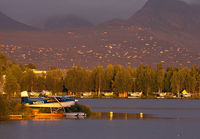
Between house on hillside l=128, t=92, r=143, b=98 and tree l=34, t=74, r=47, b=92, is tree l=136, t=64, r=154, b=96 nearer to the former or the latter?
house on hillside l=128, t=92, r=143, b=98

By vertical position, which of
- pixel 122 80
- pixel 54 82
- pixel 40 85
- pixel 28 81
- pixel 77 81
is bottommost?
pixel 40 85

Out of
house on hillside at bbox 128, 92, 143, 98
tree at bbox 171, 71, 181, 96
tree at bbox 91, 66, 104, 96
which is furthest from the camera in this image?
house on hillside at bbox 128, 92, 143, 98

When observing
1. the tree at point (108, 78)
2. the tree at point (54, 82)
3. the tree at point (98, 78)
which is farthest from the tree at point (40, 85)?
the tree at point (108, 78)

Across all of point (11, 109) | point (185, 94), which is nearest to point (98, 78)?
point (185, 94)

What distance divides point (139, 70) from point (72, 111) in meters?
106

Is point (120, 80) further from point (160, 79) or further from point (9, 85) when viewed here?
point (9, 85)

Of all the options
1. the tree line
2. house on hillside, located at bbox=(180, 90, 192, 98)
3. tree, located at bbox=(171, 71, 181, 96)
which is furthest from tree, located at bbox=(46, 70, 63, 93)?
house on hillside, located at bbox=(180, 90, 192, 98)

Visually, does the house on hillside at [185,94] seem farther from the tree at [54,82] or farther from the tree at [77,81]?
the tree at [54,82]

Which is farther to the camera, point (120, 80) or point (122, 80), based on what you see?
point (120, 80)

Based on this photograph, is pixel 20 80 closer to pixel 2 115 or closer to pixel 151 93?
pixel 151 93

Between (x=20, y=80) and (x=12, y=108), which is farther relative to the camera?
(x=20, y=80)

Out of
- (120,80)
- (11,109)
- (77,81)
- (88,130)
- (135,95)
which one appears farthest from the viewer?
(135,95)

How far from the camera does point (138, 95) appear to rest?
179000 mm

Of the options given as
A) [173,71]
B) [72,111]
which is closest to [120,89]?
[173,71]
